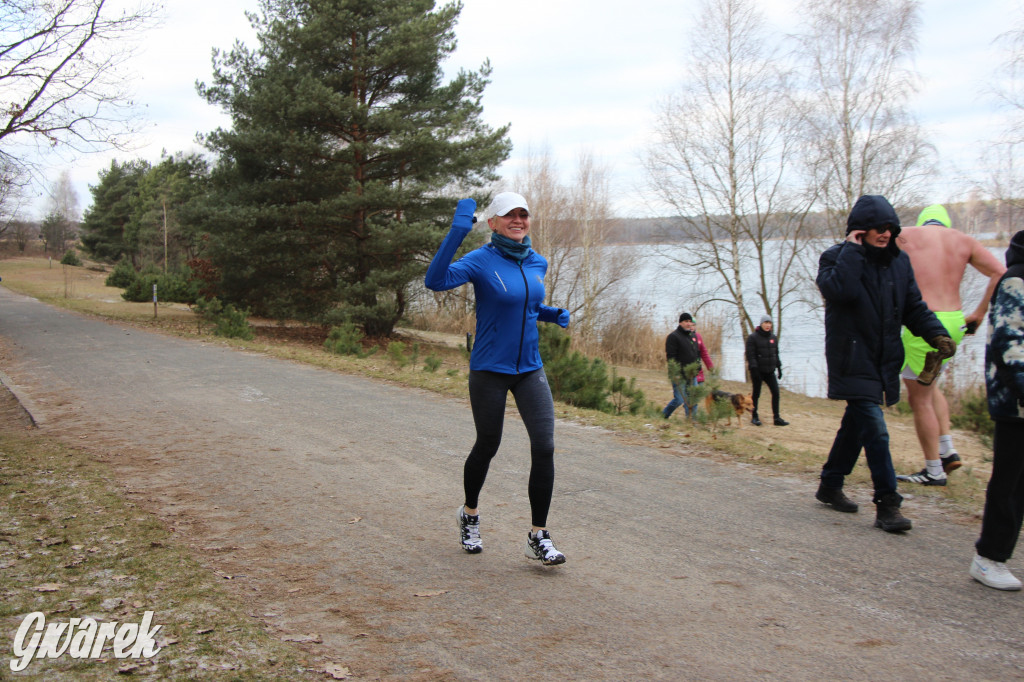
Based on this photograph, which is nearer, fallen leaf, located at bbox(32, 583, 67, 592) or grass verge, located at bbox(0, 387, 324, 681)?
grass verge, located at bbox(0, 387, 324, 681)

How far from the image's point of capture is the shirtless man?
18.9ft

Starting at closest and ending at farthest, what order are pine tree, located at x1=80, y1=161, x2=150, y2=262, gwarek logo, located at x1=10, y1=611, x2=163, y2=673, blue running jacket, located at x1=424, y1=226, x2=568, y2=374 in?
gwarek logo, located at x1=10, y1=611, x2=163, y2=673, blue running jacket, located at x1=424, y1=226, x2=568, y2=374, pine tree, located at x1=80, y1=161, x2=150, y2=262

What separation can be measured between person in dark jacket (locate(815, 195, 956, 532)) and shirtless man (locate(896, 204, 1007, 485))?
1.10 metres

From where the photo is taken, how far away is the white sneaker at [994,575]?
3.72 metres

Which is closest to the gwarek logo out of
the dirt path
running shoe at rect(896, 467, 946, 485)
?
the dirt path

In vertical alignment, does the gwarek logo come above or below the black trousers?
below

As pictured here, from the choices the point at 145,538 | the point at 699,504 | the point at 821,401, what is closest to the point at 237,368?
the point at 145,538

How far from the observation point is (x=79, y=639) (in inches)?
128

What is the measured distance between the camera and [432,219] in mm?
24297

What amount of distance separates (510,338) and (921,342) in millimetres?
3733

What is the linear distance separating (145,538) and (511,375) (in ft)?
8.12

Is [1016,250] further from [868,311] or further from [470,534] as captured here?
[470,534]

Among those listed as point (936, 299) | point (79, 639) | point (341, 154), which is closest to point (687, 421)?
point (936, 299)

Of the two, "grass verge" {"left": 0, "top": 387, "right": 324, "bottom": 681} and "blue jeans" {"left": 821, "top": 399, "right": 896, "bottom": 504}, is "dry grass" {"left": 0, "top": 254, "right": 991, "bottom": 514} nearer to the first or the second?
"blue jeans" {"left": 821, "top": 399, "right": 896, "bottom": 504}
